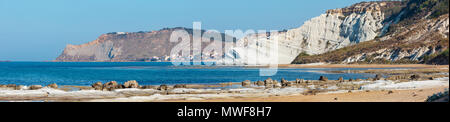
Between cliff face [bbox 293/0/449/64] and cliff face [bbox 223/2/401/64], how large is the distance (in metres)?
6.12

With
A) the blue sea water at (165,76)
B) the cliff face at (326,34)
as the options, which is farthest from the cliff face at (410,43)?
the blue sea water at (165,76)

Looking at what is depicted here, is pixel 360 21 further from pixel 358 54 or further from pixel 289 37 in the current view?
pixel 358 54

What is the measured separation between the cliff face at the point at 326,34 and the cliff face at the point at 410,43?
6.12m

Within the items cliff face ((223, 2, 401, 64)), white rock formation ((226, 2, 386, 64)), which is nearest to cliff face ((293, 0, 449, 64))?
cliff face ((223, 2, 401, 64))

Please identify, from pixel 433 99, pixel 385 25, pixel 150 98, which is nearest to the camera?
pixel 433 99

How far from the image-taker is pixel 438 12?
291 feet

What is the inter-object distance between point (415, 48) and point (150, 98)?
2627 inches

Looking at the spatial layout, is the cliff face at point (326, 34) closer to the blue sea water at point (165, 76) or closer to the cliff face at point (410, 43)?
the cliff face at point (410, 43)

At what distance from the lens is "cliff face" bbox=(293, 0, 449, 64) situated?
250 ft

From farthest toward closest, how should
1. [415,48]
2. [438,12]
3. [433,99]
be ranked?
[438,12] → [415,48] → [433,99]

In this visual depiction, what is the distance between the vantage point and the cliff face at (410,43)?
76.2m

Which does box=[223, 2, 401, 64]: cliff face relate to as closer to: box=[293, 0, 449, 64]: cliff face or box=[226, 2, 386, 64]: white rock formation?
box=[226, 2, 386, 64]: white rock formation
